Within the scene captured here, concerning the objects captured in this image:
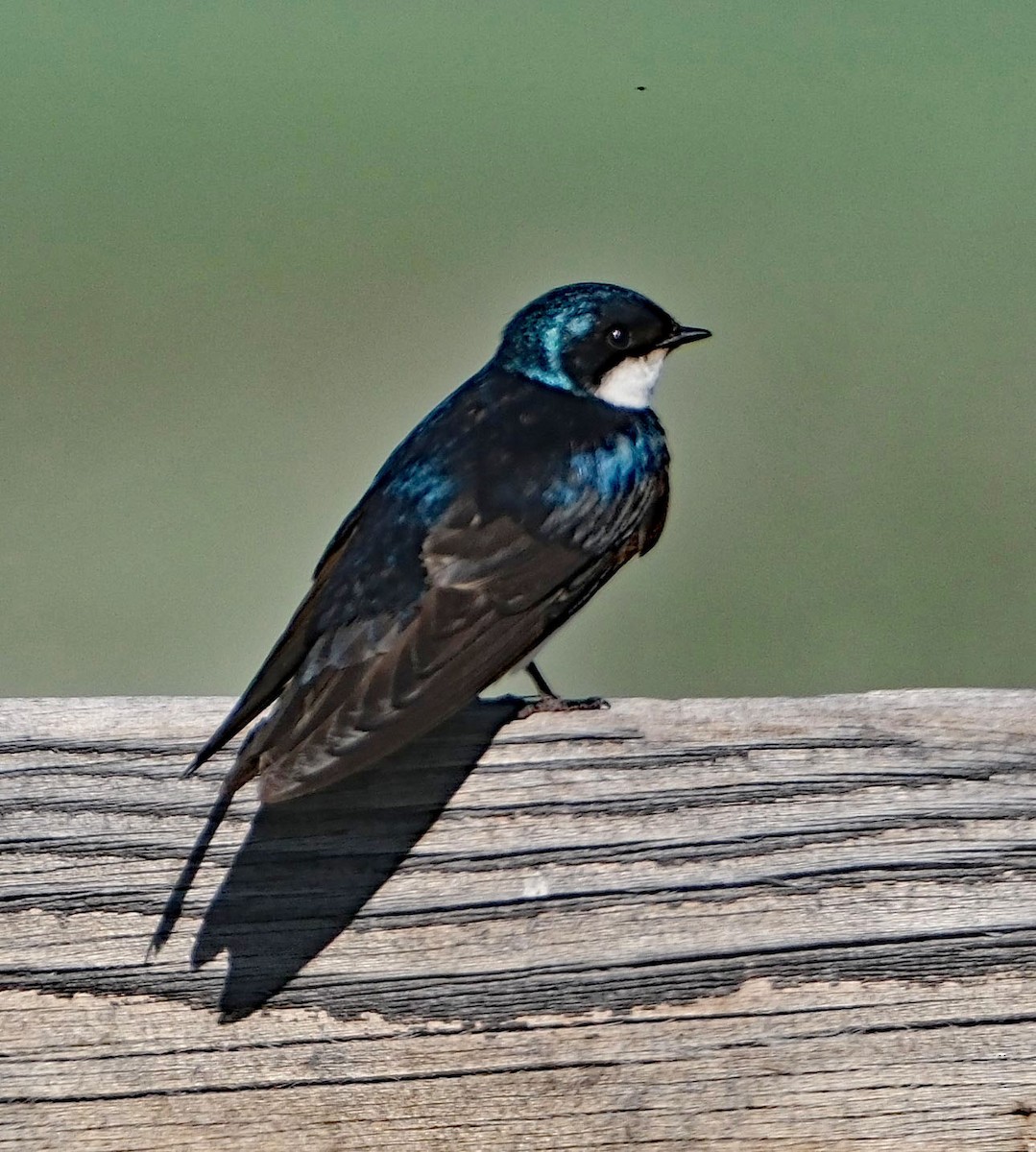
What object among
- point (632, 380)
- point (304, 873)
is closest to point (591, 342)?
Answer: point (632, 380)

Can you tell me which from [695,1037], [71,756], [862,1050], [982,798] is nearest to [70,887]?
[71,756]

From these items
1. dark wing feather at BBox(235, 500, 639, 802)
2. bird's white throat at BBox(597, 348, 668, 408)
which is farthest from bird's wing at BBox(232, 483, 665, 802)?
bird's white throat at BBox(597, 348, 668, 408)

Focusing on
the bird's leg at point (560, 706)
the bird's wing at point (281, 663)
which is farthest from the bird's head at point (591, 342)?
the bird's leg at point (560, 706)

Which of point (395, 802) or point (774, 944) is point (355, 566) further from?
point (774, 944)

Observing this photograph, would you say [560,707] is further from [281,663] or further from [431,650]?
[281,663]

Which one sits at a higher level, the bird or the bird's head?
the bird's head

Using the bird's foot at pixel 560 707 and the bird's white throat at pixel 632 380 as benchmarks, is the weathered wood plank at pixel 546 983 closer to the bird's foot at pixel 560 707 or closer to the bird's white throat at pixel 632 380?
the bird's foot at pixel 560 707

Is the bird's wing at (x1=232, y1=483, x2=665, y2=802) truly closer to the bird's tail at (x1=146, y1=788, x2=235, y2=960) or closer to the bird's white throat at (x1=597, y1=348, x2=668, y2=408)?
the bird's tail at (x1=146, y1=788, x2=235, y2=960)
